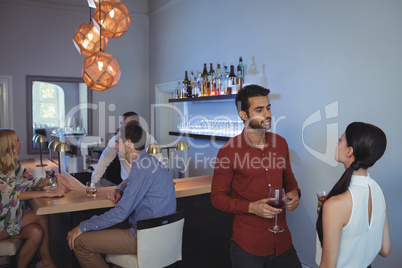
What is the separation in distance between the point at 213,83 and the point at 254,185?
A: 254cm

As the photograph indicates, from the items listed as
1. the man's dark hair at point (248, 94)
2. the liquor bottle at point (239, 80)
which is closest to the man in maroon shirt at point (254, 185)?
the man's dark hair at point (248, 94)

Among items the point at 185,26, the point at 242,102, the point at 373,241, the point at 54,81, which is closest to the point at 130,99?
the point at 54,81

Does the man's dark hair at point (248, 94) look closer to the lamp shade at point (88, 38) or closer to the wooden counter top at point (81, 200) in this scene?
the wooden counter top at point (81, 200)

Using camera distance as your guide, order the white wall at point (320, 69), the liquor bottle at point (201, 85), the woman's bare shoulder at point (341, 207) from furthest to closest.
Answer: the liquor bottle at point (201, 85)
the white wall at point (320, 69)
the woman's bare shoulder at point (341, 207)

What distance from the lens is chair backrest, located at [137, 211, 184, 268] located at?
2.23 metres

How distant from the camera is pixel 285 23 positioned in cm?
353

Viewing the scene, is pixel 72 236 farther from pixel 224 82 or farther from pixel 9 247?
pixel 224 82

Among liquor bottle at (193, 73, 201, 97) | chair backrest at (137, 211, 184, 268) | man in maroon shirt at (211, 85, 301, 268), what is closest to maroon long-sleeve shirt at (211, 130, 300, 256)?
man in maroon shirt at (211, 85, 301, 268)

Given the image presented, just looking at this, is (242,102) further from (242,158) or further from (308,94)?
(308,94)

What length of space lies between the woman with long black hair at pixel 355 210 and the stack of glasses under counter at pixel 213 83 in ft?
8.48

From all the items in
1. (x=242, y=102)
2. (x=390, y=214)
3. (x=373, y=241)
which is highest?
(x=242, y=102)

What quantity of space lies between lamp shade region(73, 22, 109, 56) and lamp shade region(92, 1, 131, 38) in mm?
210

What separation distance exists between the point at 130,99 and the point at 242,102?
4.85 meters

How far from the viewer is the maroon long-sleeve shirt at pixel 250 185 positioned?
192 centimetres
